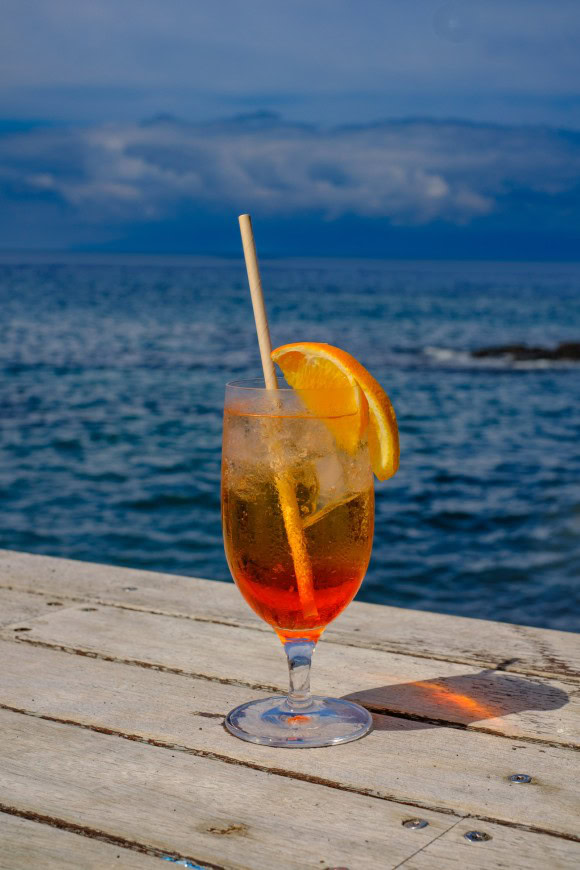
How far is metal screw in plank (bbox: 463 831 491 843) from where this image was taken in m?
1.31

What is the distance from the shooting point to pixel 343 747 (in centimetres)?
163

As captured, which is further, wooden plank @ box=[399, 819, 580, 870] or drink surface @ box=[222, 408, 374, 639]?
drink surface @ box=[222, 408, 374, 639]

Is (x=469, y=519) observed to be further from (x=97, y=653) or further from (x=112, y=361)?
(x=112, y=361)

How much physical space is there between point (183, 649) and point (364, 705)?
444 mm

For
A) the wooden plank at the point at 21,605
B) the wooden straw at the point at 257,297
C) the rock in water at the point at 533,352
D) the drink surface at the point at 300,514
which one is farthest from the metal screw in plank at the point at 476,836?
the rock in water at the point at 533,352

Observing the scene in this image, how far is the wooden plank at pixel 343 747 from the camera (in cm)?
144

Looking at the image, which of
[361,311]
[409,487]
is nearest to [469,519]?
[409,487]

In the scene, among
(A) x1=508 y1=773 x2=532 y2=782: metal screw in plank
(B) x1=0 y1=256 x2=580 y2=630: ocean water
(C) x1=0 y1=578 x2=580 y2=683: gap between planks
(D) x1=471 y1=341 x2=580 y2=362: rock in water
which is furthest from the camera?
(D) x1=471 y1=341 x2=580 y2=362: rock in water

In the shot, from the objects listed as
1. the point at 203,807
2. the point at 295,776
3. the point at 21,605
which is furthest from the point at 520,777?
the point at 21,605

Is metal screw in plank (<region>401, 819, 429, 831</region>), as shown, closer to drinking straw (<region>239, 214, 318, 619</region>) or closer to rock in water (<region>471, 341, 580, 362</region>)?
drinking straw (<region>239, 214, 318, 619</region>)

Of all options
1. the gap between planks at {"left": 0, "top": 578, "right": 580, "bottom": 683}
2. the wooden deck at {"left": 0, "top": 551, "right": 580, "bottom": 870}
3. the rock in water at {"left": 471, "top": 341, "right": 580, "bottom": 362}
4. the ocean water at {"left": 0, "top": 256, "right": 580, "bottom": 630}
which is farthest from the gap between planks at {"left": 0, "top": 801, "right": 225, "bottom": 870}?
the rock in water at {"left": 471, "top": 341, "right": 580, "bottom": 362}

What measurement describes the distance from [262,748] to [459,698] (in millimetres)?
417

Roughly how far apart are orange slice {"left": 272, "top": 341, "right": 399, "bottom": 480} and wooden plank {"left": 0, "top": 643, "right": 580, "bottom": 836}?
0.46m

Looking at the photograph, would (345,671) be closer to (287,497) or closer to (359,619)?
(359,619)
